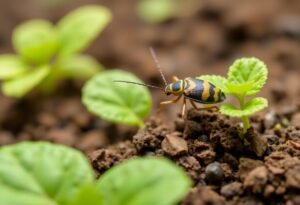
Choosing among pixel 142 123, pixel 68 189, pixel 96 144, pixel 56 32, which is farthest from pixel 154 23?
pixel 68 189

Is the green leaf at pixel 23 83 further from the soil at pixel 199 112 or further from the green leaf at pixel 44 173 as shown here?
the green leaf at pixel 44 173

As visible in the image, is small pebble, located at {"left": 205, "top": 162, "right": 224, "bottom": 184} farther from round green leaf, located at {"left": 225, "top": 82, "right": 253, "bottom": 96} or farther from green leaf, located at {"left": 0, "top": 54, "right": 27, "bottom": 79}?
green leaf, located at {"left": 0, "top": 54, "right": 27, "bottom": 79}

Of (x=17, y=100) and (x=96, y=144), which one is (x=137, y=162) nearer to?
(x=96, y=144)

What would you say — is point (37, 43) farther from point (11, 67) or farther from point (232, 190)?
point (232, 190)

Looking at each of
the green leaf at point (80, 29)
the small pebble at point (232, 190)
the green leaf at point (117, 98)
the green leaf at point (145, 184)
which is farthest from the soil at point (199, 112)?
the green leaf at point (80, 29)

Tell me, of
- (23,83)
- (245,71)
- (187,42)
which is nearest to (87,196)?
(245,71)

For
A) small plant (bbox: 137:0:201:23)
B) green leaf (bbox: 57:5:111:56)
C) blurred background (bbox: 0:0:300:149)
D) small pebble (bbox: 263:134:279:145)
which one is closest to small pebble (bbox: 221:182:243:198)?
small pebble (bbox: 263:134:279:145)
